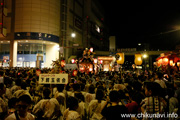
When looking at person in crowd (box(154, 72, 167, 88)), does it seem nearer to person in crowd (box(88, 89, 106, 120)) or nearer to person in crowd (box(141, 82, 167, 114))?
person in crowd (box(88, 89, 106, 120))

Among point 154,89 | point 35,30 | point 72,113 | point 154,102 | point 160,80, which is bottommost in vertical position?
point 72,113

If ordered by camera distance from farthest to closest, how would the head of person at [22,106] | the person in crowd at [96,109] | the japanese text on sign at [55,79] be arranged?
the japanese text on sign at [55,79]
the person in crowd at [96,109]
the head of person at [22,106]

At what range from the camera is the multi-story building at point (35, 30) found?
3400 cm

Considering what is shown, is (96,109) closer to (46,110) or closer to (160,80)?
(46,110)

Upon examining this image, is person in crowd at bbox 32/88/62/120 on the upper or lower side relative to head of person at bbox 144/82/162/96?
lower

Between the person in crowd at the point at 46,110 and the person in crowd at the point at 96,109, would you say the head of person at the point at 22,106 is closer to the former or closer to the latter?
the person in crowd at the point at 46,110

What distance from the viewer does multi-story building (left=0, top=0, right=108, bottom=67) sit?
34.0 meters

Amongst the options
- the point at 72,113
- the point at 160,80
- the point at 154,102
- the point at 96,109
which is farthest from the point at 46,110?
the point at 160,80

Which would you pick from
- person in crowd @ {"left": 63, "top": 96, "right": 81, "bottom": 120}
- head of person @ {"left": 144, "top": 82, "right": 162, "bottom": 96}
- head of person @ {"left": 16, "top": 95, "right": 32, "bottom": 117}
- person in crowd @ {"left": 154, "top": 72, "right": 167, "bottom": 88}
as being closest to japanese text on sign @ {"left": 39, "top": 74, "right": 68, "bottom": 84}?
person in crowd @ {"left": 63, "top": 96, "right": 81, "bottom": 120}

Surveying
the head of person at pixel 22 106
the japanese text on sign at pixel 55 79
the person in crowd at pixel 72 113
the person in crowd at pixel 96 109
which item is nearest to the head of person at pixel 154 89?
the person in crowd at pixel 96 109

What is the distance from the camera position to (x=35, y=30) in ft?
112

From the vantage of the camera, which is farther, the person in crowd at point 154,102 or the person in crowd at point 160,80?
the person in crowd at point 160,80

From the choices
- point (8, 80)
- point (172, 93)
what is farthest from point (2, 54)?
point (172, 93)

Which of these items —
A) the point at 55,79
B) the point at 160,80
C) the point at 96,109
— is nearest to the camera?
the point at 96,109
